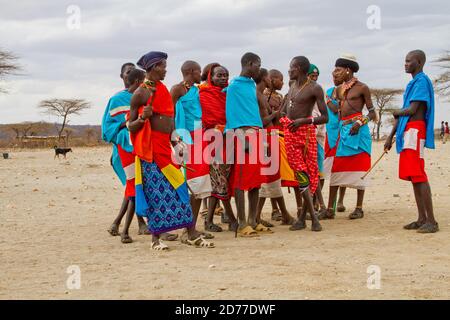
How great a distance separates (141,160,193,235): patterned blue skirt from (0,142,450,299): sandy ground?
0.96 ft

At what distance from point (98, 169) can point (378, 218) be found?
1334 centimetres

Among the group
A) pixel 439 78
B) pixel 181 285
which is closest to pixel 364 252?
pixel 181 285

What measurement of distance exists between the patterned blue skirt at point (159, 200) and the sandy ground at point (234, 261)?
0.29 metres

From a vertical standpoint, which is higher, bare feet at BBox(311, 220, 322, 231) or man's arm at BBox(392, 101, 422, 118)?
man's arm at BBox(392, 101, 422, 118)

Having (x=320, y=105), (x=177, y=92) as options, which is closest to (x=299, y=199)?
(x=320, y=105)

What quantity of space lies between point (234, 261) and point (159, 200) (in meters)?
1.07

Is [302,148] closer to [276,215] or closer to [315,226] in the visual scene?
[315,226]

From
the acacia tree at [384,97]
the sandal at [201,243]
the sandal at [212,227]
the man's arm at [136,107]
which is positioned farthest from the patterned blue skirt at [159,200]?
the acacia tree at [384,97]

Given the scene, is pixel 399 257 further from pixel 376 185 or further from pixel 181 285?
pixel 376 185

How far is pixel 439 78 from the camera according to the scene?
47.0m

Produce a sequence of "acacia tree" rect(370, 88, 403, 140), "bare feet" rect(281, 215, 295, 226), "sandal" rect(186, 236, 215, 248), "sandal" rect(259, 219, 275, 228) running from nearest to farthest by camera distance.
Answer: "sandal" rect(186, 236, 215, 248) < "sandal" rect(259, 219, 275, 228) < "bare feet" rect(281, 215, 295, 226) < "acacia tree" rect(370, 88, 403, 140)

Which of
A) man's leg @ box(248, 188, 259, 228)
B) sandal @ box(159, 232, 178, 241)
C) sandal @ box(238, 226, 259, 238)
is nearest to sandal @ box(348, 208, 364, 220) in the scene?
man's leg @ box(248, 188, 259, 228)

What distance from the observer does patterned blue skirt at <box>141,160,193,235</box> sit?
640cm

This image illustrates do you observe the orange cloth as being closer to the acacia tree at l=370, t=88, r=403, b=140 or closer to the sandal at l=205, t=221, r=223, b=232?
the sandal at l=205, t=221, r=223, b=232
